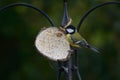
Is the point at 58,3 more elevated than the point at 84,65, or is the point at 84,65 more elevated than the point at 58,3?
the point at 58,3

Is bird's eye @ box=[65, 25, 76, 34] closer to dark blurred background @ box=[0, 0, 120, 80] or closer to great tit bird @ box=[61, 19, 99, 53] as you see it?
great tit bird @ box=[61, 19, 99, 53]

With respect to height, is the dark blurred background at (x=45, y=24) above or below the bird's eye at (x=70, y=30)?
below

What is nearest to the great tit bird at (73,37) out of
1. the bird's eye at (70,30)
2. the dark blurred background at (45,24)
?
the bird's eye at (70,30)

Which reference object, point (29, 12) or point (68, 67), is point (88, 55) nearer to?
point (29, 12)

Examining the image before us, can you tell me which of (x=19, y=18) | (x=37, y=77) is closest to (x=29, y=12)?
(x=19, y=18)

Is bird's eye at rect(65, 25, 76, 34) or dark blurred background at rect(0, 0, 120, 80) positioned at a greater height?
bird's eye at rect(65, 25, 76, 34)

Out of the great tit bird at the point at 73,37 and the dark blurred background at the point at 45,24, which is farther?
the dark blurred background at the point at 45,24

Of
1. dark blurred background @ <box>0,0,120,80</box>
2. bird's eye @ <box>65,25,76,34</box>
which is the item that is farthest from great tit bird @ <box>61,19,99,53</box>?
dark blurred background @ <box>0,0,120,80</box>

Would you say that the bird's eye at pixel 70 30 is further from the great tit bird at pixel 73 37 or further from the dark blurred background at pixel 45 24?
the dark blurred background at pixel 45 24

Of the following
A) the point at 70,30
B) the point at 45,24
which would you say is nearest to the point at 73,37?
the point at 70,30
